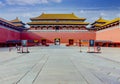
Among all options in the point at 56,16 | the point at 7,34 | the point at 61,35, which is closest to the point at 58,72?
the point at 7,34

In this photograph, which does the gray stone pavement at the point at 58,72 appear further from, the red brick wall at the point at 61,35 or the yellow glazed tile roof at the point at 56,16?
the yellow glazed tile roof at the point at 56,16

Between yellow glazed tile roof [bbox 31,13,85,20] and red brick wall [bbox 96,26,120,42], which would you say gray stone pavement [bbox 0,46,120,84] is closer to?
red brick wall [bbox 96,26,120,42]

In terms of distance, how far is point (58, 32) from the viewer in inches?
1797

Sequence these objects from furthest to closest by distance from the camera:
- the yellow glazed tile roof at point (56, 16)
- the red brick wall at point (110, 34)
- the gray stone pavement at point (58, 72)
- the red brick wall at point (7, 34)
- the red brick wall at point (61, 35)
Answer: the yellow glazed tile roof at point (56, 16) → the red brick wall at point (61, 35) → the red brick wall at point (110, 34) → the red brick wall at point (7, 34) → the gray stone pavement at point (58, 72)

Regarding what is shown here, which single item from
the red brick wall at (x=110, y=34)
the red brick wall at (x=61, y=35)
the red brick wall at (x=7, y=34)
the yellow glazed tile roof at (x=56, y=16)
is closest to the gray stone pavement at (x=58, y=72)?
the red brick wall at (x=7, y=34)

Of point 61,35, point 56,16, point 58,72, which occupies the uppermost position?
point 56,16

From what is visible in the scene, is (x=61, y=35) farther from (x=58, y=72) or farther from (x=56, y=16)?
(x=58, y=72)

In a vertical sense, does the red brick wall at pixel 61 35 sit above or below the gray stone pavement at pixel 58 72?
above

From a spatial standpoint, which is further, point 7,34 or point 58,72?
point 7,34

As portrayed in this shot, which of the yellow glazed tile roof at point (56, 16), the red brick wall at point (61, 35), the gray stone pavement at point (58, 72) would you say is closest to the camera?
the gray stone pavement at point (58, 72)

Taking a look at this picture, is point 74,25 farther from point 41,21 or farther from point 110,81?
point 110,81

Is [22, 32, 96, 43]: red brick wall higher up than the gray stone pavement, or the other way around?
[22, 32, 96, 43]: red brick wall

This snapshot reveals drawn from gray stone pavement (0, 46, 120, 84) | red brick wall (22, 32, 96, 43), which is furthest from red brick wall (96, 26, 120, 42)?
gray stone pavement (0, 46, 120, 84)

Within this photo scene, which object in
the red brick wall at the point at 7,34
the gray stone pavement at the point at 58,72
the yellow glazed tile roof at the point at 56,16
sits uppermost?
the yellow glazed tile roof at the point at 56,16
